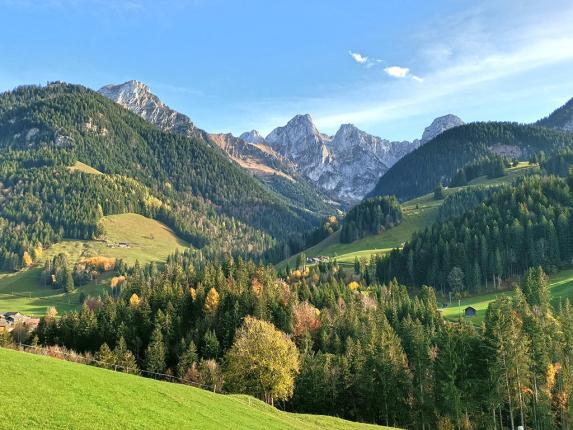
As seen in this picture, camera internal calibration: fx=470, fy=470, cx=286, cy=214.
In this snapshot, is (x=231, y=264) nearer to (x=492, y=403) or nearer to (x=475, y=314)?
(x=475, y=314)

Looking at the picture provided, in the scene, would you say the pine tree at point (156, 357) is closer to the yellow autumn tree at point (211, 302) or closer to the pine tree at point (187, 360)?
the pine tree at point (187, 360)

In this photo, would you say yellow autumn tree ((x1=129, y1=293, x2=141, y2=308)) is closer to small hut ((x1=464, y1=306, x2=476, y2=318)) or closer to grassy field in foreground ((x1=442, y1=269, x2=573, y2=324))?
grassy field in foreground ((x1=442, y1=269, x2=573, y2=324))

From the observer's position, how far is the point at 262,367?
86875 mm

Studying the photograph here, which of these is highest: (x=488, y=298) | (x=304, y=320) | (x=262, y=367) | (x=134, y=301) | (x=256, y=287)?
(x=256, y=287)

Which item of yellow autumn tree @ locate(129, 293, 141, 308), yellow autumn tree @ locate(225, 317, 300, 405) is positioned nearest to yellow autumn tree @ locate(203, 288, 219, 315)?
yellow autumn tree @ locate(129, 293, 141, 308)

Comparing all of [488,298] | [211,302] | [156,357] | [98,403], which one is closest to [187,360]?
[156,357]

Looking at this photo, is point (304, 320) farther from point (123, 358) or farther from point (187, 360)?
point (123, 358)

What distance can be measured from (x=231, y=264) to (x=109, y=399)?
142915 millimetres

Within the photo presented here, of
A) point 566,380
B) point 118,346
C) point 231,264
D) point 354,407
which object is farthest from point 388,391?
point 231,264

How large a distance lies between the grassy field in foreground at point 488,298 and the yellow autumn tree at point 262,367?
235 ft

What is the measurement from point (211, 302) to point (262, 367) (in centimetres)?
5809

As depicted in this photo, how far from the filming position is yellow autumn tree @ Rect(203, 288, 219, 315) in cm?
14043

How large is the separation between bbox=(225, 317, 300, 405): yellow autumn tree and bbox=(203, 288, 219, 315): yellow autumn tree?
49859 mm

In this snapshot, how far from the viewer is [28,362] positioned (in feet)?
132
